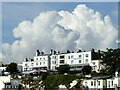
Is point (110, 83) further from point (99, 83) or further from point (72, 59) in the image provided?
point (72, 59)

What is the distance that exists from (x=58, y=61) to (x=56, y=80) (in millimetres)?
16470

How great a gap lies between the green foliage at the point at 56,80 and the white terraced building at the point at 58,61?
29.2 feet

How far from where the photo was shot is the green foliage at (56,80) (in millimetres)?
30766

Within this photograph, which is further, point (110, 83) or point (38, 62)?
point (38, 62)

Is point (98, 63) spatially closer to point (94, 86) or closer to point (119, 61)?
point (119, 61)

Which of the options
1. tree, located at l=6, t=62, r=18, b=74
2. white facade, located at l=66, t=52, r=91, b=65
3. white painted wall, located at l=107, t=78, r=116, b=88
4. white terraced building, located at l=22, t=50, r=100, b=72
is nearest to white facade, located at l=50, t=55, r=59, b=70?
white terraced building, located at l=22, t=50, r=100, b=72

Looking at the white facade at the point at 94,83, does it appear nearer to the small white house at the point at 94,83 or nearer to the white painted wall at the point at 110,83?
the small white house at the point at 94,83

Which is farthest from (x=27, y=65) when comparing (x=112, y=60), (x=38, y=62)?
(x=112, y=60)

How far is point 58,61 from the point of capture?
47.8 meters

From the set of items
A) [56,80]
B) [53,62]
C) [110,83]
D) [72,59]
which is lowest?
[110,83]

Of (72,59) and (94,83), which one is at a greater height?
(72,59)

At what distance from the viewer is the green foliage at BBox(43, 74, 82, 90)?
101ft

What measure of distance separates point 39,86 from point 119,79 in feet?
23.1

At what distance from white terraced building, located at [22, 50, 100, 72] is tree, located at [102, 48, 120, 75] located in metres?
6.86
